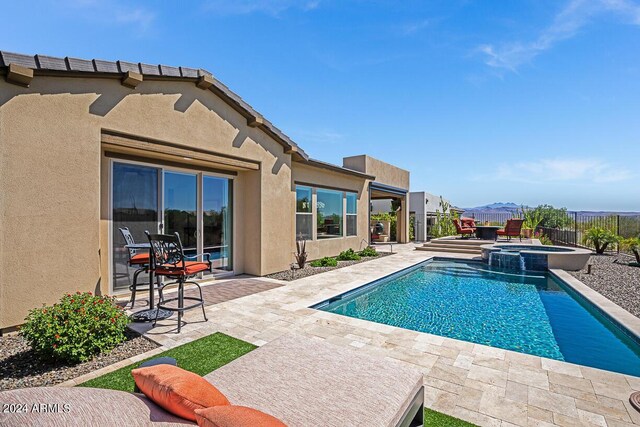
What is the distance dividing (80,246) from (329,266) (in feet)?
26.2

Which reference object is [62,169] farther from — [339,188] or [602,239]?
[602,239]

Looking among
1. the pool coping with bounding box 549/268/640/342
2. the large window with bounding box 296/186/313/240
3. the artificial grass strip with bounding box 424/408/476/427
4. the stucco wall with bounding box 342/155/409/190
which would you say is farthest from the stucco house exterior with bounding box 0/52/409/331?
the pool coping with bounding box 549/268/640/342

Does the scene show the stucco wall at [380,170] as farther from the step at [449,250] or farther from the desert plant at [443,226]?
the desert plant at [443,226]

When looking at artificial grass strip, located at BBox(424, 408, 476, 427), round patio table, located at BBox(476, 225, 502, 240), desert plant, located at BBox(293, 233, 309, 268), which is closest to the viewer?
artificial grass strip, located at BBox(424, 408, 476, 427)

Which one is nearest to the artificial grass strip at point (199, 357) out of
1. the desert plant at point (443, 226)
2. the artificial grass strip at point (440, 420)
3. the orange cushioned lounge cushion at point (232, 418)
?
the artificial grass strip at point (440, 420)

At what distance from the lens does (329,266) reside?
11797 millimetres

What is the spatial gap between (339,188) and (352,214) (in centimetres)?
188

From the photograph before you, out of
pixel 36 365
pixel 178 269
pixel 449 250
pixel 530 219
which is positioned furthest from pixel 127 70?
pixel 530 219

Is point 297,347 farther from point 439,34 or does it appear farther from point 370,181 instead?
point 370,181

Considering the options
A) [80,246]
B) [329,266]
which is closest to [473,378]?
[80,246]

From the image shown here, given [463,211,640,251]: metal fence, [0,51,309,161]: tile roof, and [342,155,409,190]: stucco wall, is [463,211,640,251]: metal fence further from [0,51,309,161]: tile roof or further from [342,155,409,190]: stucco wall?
[0,51,309,161]: tile roof

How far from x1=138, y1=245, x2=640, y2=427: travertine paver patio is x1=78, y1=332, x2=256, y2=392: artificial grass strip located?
26cm

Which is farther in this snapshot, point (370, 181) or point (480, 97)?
point (370, 181)

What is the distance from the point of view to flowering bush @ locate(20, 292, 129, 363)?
3938 mm
